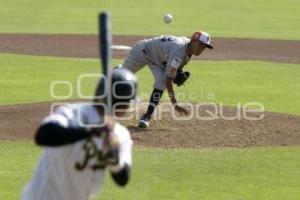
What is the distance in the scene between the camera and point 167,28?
86.5 feet

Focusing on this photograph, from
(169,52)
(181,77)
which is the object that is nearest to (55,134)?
(169,52)

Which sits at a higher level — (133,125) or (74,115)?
(74,115)

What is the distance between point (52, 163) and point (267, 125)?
7777 millimetres

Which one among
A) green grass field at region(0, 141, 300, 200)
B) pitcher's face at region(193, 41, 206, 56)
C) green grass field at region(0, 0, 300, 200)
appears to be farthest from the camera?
pitcher's face at region(193, 41, 206, 56)

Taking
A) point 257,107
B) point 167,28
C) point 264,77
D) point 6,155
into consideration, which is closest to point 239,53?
point 264,77

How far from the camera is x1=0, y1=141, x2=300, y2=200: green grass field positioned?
7656mm

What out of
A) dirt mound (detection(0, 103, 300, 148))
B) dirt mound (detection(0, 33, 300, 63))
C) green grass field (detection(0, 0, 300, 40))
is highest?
green grass field (detection(0, 0, 300, 40))

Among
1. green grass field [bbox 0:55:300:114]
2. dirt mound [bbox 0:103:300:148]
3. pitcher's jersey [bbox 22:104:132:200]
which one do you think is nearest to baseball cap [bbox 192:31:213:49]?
dirt mound [bbox 0:103:300:148]

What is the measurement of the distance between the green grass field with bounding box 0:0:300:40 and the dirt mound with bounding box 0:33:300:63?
55.6 inches

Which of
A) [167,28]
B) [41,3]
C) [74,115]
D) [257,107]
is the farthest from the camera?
[41,3]

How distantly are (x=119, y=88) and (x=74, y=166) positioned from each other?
569 mm

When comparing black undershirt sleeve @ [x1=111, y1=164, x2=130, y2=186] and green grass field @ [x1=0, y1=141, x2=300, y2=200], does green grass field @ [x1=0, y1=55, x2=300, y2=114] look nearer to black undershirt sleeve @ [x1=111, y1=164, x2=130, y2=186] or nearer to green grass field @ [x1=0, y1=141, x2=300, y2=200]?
green grass field @ [x1=0, y1=141, x2=300, y2=200]

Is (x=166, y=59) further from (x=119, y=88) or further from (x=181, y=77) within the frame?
(x=119, y=88)

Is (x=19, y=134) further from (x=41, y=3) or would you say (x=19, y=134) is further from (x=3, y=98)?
(x=41, y=3)
